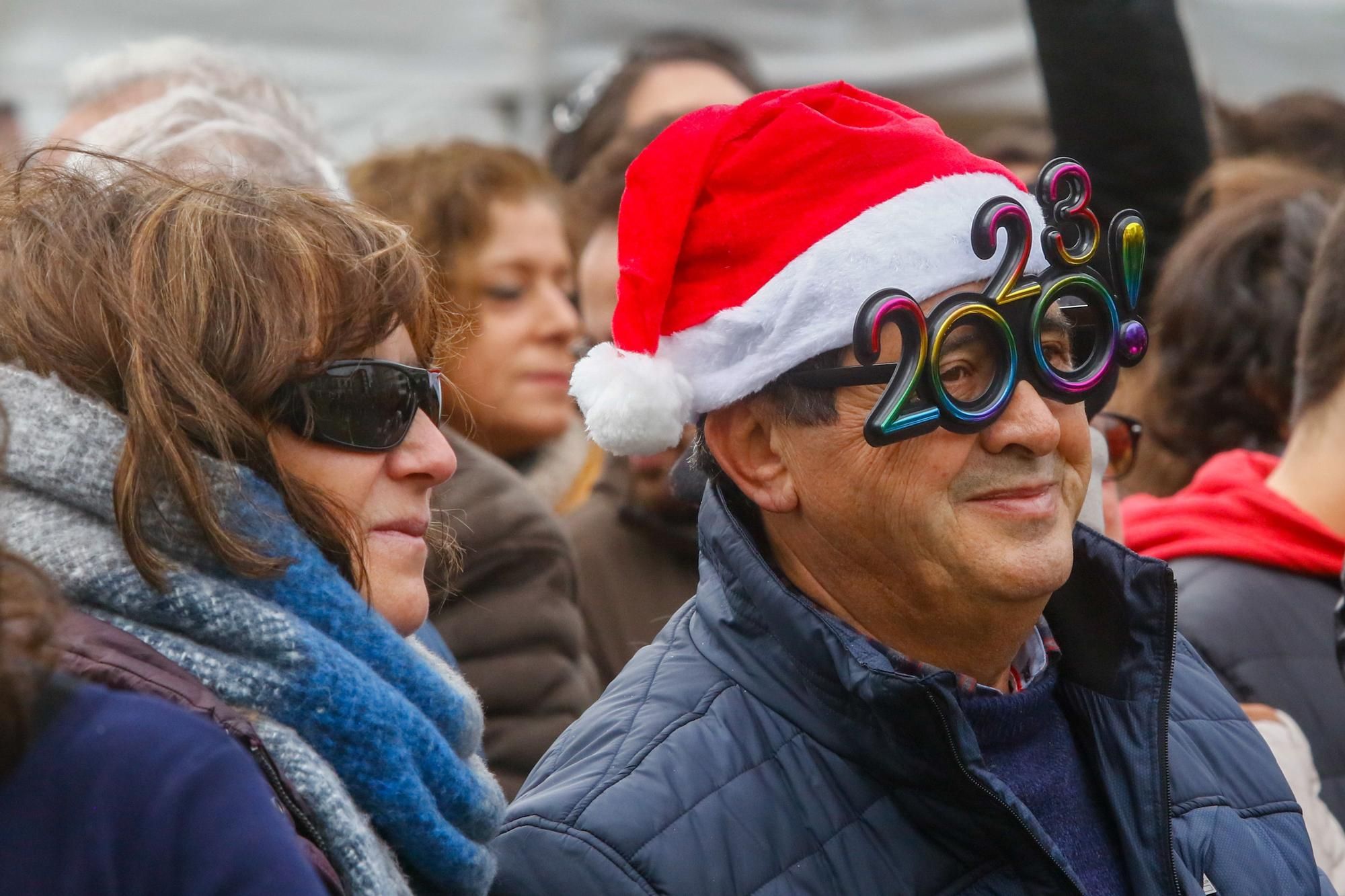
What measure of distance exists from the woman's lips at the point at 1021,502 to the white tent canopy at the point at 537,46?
3773 millimetres

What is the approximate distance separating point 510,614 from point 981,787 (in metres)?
1.20

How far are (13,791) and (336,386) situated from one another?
60 centimetres

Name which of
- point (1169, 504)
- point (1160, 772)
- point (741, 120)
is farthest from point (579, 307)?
point (1160, 772)

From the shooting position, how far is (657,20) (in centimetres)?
621

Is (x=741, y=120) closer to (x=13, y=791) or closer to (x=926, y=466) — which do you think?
(x=926, y=466)

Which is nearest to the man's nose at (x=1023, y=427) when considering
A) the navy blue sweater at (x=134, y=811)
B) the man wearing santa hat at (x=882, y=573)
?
the man wearing santa hat at (x=882, y=573)

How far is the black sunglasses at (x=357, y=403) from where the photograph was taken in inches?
65.1

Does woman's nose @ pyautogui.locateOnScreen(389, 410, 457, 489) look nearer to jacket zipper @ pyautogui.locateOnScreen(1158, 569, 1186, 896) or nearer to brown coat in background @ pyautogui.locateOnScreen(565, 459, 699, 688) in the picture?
jacket zipper @ pyautogui.locateOnScreen(1158, 569, 1186, 896)

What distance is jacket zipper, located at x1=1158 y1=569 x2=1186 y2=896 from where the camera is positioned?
1932 mm

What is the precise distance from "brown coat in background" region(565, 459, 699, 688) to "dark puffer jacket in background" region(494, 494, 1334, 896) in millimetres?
1288

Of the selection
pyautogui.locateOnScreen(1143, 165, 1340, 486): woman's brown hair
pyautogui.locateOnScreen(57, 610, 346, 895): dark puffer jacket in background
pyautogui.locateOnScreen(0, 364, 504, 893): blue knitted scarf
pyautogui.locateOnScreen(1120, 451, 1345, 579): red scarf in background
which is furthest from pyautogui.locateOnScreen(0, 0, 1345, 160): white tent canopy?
pyautogui.locateOnScreen(57, 610, 346, 895): dark puffer jacket in background

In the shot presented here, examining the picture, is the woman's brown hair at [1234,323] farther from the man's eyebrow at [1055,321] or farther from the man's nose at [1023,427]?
the man's nose at [1023,427]

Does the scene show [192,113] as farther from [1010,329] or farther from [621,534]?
[1010,329]

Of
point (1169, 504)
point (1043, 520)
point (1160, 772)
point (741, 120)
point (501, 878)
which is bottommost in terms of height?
point (1169, 504)
